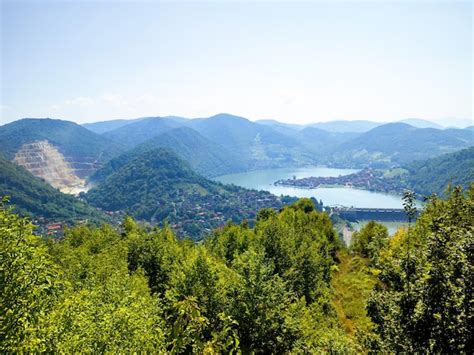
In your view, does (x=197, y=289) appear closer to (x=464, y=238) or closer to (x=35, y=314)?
(x=35, y=314)

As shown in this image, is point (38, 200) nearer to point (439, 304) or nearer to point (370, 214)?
point (370, 214)

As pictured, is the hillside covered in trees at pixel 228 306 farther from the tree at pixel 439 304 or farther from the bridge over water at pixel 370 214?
the bridge over water at pixel 370 214

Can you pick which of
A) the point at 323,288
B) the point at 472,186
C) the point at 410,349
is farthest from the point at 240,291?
the point at 472,186

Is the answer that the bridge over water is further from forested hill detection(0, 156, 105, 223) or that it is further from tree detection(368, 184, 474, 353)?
tree detection(368, 184, 474, 353)

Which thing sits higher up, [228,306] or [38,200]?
[228,306]

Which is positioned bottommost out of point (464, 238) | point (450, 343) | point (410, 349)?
point (410, 349)

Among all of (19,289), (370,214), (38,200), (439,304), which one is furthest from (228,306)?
(38,200)

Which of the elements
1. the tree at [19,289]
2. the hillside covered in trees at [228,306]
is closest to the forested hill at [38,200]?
the hillside covered in trees at [228,306]

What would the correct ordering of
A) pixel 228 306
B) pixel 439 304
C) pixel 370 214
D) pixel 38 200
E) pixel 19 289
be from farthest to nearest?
1. pixel 38 200
2. pixel 370 214
3. pixel 228 306
4. pixel 19 289
5. pixel 439 304
